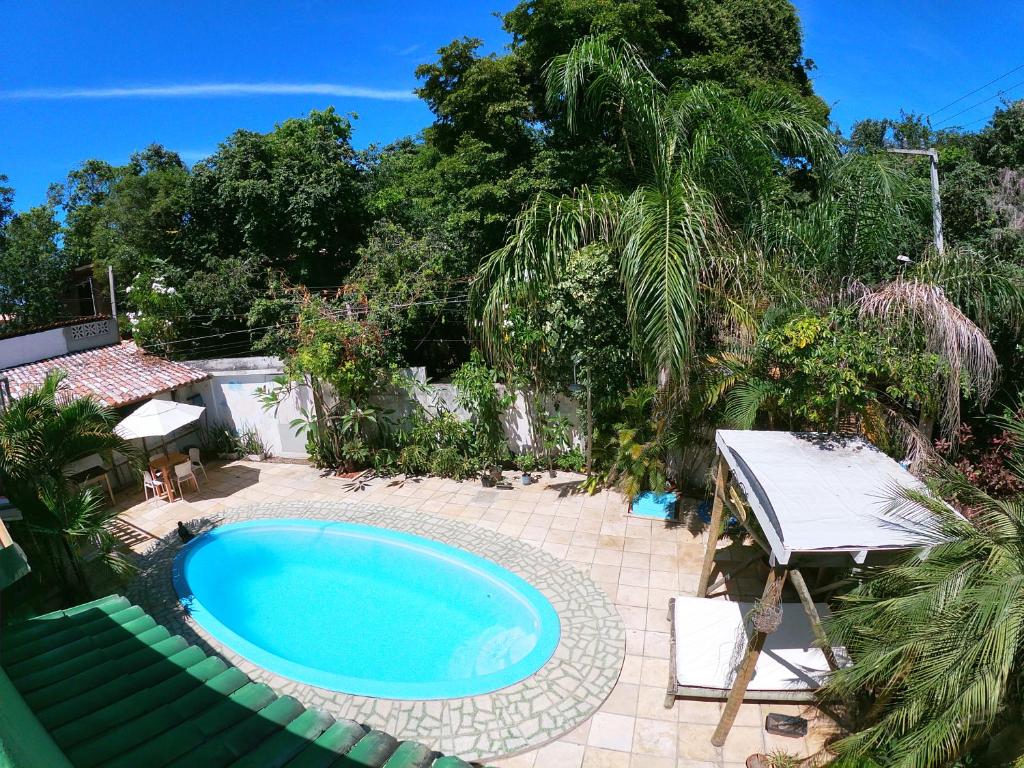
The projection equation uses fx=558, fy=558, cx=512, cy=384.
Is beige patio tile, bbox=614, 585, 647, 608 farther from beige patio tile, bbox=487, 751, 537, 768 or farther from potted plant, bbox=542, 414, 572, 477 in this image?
potted plant, bbox=542, 414, 572, 477

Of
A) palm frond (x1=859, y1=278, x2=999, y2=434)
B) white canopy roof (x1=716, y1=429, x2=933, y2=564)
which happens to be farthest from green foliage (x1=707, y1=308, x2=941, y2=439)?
white canopy roof (x1=716, y1=429, x2=933, y2=564)

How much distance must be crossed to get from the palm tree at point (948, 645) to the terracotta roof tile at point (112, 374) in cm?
1320

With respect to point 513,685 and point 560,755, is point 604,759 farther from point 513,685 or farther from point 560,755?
point 513,685

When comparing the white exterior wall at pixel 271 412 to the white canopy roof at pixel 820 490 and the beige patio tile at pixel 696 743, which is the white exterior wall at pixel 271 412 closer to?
the white canopy roof at pixel 820 490

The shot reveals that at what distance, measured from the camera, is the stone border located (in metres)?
5.73

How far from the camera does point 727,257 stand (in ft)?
27.0

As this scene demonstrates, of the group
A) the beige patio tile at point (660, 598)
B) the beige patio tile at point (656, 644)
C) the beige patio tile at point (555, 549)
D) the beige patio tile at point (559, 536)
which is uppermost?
the beige patio tile at point (559, 536)

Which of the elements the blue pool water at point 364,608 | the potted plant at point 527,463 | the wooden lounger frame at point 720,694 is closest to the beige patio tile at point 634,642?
the wooden lounger frame at point 720,694

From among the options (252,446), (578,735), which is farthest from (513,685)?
(252,446)

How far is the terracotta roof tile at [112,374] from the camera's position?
472 inches

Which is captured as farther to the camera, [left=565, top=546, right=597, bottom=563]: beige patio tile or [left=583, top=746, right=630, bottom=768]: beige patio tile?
[left=565, top=546, right=597, bottom=563]: beige patio tile

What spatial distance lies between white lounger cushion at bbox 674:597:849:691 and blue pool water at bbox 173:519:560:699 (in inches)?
66.3

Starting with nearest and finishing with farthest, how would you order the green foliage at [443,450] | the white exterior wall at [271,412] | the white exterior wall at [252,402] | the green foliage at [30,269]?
1. the green foliage at [443,450]
2. the white exterior wall at [271,412]
3. the white exterior wall at [252,402]
4. the green foliage at [30,269]

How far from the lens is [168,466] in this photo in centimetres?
1169
